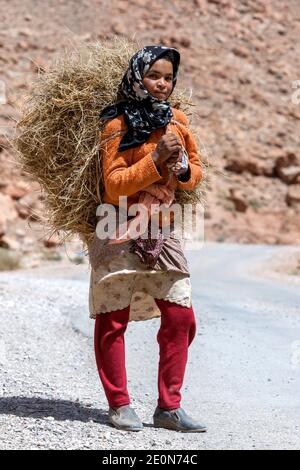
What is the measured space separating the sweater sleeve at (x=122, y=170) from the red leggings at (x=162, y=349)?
0.60 meters

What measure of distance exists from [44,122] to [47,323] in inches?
156

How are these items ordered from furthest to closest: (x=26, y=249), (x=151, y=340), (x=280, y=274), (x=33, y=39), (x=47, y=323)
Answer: (x=33, y=39)
(x=26, y=249)
(x=280, y=274)
(x=47, y=323)
(x=151, y=340)

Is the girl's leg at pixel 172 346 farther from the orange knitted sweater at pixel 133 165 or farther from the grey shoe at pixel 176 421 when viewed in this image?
the orange knitted sweater at pixel 133 165

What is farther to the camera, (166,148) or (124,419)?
(124,419)

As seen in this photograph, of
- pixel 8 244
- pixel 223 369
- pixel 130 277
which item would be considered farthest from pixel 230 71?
pixel 130 277

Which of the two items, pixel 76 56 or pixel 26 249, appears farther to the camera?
pixel 26 249

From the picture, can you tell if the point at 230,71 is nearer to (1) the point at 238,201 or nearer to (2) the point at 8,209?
(1) the point at 238,201

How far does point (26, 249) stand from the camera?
82.5 feet

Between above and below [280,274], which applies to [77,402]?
above

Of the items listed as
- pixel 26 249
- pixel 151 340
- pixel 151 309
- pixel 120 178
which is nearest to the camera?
pixel 120 178

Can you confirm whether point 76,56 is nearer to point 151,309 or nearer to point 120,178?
point 120,178

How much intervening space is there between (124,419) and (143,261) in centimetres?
77

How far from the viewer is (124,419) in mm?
4754

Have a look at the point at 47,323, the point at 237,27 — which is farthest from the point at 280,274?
the point at 237,27
